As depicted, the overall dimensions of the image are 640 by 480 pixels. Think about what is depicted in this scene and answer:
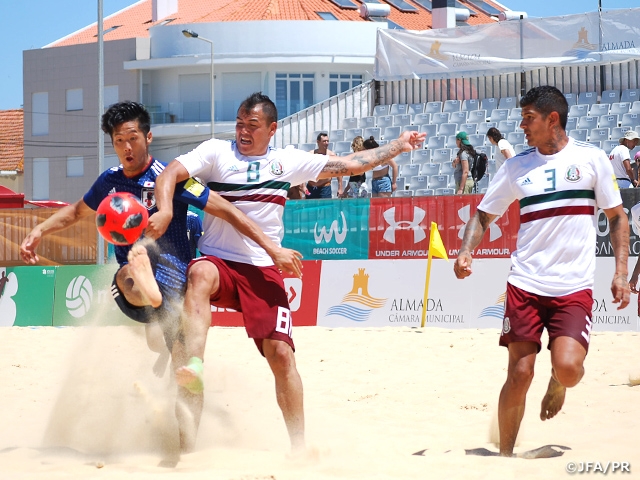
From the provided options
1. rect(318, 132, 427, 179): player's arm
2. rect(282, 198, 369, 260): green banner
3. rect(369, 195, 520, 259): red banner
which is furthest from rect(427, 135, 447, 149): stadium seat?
rect(318, 132, 427, 179): player's arm

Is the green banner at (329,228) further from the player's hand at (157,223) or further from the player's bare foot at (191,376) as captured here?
the player's bare foot at (191,376)

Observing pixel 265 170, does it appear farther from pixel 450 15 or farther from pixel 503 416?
pixel 450 15

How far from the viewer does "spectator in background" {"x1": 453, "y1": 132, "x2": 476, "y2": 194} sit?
47.2 ft

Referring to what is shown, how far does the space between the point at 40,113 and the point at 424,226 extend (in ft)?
126

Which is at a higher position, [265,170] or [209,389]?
[265,170]

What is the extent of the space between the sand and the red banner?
3.34 metres

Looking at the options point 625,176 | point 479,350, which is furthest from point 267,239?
point 625,176

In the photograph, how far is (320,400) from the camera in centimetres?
739

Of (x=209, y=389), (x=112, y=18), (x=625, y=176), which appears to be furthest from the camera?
(x=112, y=18)

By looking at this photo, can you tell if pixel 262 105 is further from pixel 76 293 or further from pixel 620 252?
pixel 76 293

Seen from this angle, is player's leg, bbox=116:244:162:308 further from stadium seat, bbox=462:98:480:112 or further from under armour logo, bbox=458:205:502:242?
stadium seat, bbox=462:98:480:112

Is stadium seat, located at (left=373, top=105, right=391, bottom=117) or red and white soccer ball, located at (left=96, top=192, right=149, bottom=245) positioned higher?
stadium seat, located at (left=373, top=105, right=391, bottom=117)

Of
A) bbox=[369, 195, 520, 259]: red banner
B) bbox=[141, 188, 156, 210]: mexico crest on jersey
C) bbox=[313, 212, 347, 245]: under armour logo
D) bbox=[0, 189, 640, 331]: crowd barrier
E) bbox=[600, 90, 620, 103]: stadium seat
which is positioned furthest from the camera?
bbox=[600, 90, 620, 103]: stadium seat

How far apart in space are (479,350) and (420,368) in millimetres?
1135
